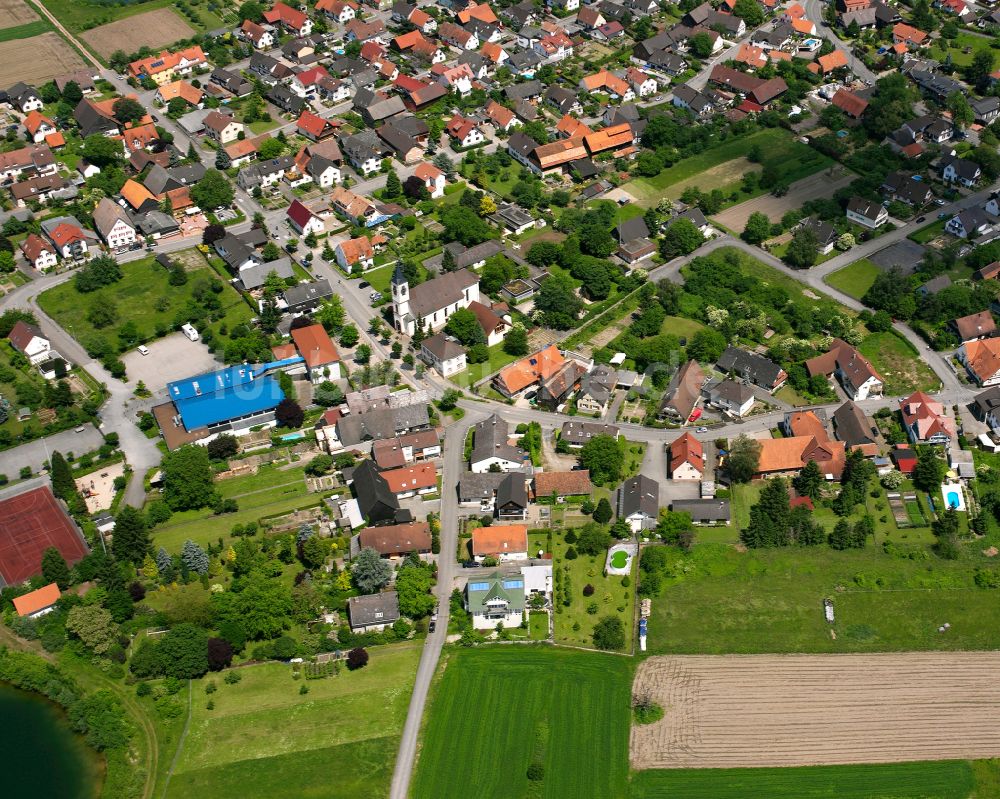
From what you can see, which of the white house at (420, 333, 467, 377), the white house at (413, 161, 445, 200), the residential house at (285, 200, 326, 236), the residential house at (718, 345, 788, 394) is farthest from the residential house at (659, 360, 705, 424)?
the residential house at (285, 200, 326, 236)

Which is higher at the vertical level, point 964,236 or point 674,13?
point 674,13

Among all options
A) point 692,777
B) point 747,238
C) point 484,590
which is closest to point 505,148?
point 747,238

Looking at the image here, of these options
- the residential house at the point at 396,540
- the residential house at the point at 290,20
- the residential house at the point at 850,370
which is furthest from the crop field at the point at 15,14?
the residential house at the point at 850,370

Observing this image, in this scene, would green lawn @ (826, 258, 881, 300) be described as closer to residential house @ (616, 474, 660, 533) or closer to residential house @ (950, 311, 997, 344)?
residential house @ (950, 311, 997, 344)

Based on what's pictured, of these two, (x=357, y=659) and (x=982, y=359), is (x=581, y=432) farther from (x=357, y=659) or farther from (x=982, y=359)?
(x=982, y=359)

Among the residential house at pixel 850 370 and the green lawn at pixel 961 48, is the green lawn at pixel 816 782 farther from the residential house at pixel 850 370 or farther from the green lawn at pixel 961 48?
the green lawn at pixel 961 48

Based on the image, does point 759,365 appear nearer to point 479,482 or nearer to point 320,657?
point 479,482
